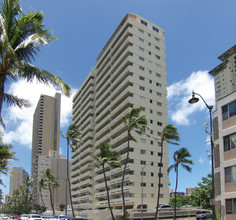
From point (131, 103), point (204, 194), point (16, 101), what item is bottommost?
point (204, 194)

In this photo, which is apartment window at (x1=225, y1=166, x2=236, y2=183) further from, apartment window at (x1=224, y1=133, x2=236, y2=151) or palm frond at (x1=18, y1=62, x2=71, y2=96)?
palm frond at (x1=18, y1=62, x2=71, y2=96)

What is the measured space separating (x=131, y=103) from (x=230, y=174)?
154 ft

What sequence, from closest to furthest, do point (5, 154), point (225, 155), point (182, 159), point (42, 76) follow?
point (42, 76) → point (5, 154) → point (225, 155) → point (182, 159)

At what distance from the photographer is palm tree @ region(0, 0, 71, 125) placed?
39.3ft

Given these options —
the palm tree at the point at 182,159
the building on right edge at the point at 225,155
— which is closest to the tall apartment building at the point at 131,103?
the palm tree at the point at 182,159

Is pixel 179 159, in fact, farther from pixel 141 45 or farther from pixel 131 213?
pixel 141 45

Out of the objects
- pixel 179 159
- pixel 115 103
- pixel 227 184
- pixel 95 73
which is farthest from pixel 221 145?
pixel 95 73

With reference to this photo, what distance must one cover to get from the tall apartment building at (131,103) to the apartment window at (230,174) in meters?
40.9

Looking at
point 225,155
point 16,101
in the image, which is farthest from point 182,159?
point 16,101

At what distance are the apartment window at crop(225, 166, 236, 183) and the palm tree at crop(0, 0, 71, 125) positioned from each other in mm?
17249

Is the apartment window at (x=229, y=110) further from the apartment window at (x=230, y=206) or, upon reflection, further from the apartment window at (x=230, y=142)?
the apartment window at (x=230, y=206)

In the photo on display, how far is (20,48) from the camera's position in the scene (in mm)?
12664

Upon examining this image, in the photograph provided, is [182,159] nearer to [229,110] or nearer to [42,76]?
[229,110]

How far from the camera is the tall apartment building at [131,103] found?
67.0 m
